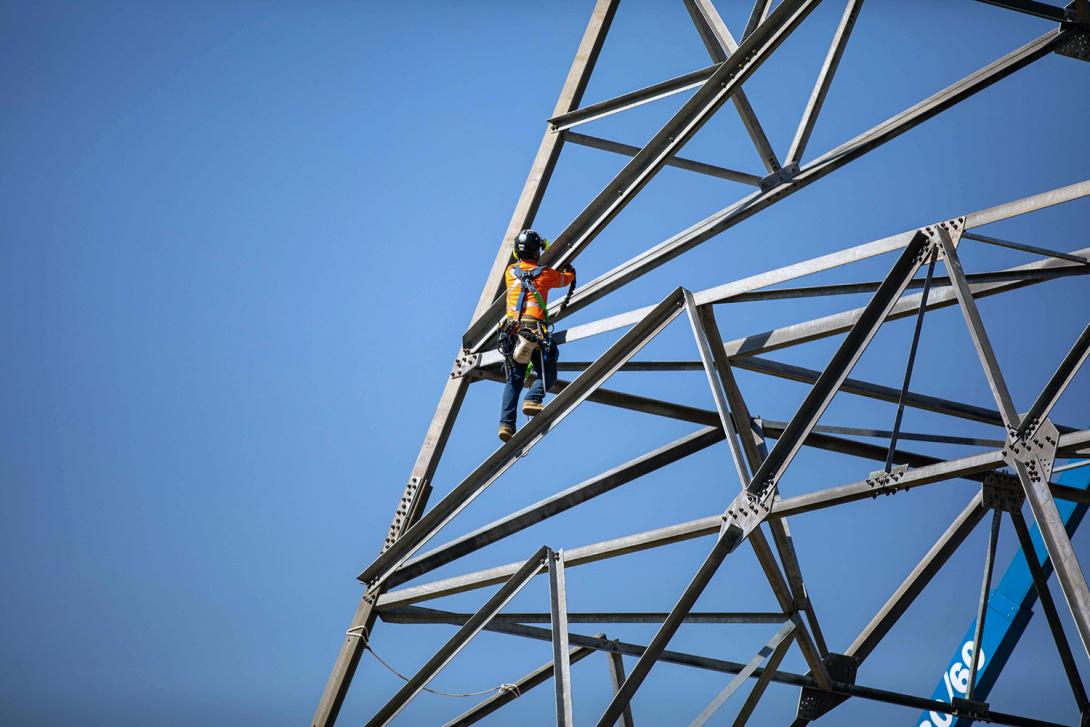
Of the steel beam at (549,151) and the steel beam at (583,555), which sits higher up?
the steel beam at (549,151)

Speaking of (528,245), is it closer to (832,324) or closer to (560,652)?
(832,324)

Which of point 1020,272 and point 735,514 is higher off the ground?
point 1020,272

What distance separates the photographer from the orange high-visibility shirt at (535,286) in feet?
41.8

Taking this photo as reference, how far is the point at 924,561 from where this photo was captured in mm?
13016

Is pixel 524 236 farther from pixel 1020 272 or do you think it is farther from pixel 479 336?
pixel 1020 272

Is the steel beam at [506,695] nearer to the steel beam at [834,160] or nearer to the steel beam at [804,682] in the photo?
the steel beam at [804,682]

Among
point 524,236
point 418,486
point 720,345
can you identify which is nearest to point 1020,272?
point 720,345

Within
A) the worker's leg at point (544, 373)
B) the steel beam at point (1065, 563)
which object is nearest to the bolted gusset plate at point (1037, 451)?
the steel beam at point (1065, 563)

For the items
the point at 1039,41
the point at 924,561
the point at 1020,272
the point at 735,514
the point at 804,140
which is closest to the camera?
the point at 735,514

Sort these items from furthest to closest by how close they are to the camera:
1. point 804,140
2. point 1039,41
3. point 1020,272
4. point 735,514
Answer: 1. point 804,140
2. point 1020,272
3. point 1039,41
4. point 735,514

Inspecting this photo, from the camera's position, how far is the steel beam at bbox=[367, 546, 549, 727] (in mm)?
11469

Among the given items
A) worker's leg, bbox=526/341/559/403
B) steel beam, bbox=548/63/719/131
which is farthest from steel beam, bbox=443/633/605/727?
steel beam, bbox=548/63/719/131

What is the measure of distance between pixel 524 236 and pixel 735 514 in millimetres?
4356

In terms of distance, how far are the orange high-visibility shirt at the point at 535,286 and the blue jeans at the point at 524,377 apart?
15.4 inches
